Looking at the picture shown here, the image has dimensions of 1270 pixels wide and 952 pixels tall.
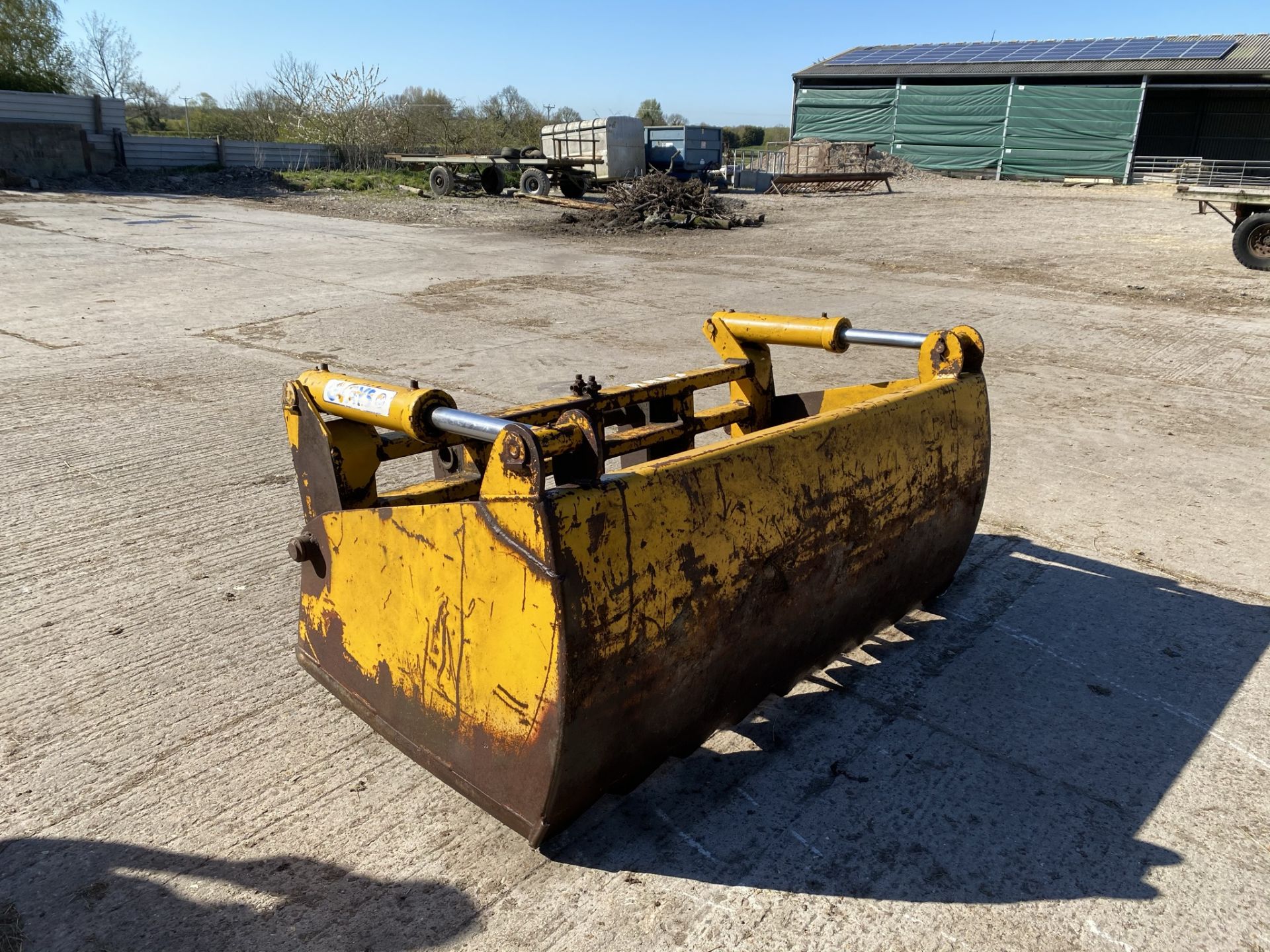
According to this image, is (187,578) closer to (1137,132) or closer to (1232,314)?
(1232,314)

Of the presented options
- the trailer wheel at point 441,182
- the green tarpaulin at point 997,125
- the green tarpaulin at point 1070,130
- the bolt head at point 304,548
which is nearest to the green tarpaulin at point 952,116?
the green tarpaulin at point 997,125

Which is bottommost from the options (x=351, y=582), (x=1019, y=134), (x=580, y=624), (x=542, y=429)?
(x=351, y=582)

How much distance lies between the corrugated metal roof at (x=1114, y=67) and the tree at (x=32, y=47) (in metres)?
28.0

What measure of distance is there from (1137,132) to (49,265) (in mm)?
30732

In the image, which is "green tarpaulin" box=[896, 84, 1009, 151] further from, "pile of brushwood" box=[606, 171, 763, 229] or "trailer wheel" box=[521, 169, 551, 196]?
"pile of brushwood" box=[606, 171, 763, 229]

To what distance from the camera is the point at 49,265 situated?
11.0m

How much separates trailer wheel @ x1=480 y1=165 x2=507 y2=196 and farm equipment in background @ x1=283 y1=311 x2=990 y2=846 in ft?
69.8

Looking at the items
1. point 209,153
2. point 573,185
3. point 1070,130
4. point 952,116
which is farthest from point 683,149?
point 1070,130

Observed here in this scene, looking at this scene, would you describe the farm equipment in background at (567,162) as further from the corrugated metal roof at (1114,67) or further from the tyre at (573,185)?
the corrugated metal roof at (1114,67)

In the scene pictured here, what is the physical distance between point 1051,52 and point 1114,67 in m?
2.89

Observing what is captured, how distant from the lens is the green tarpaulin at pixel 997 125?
1159 inches

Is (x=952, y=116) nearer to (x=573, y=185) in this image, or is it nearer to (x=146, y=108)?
(x=573, y=185)

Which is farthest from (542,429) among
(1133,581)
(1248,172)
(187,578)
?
(1248,172)

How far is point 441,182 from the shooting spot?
73.6ft
